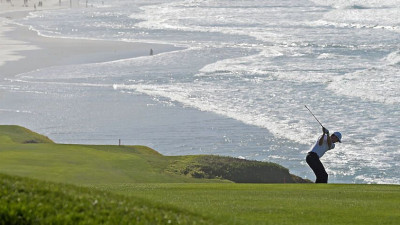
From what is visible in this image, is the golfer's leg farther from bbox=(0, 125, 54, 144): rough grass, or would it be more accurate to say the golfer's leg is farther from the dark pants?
bbox=(0, 125, 54, 144): rough grass

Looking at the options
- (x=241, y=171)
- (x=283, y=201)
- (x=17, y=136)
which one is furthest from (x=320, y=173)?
(x=17, y=136)

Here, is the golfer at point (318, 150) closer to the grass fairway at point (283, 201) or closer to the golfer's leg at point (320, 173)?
the golfer's leg at point (320, 173)

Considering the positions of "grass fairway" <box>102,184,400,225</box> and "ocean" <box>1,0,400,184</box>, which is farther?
"ocean" <box>1,0,400,184</box>

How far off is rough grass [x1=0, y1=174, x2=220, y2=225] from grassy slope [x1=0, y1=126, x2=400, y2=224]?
0.31 ft

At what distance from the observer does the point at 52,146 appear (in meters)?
23.7

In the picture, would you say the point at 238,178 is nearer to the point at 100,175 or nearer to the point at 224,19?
the point at 100,175

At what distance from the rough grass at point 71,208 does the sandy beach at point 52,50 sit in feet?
140

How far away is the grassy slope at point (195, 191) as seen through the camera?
39.8 feet

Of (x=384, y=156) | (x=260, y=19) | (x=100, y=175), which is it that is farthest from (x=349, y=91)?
(x=260, y=19)

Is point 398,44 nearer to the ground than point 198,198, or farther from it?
nearer to the ground

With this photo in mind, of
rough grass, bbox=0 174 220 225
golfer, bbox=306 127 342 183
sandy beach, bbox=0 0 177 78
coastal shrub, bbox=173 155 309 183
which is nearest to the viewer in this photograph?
rough grass, bbox=0 174 220 225

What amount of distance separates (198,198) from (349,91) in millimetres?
30233

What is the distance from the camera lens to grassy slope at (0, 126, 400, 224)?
12.1 m

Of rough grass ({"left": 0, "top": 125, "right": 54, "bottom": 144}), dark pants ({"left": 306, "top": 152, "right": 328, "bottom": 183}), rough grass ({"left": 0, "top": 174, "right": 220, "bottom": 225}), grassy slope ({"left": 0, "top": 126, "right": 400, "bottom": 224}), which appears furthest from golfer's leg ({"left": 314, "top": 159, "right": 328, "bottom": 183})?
rough grass ({"left": 0, "top": 125, "right": 54, "bottom": 144})
